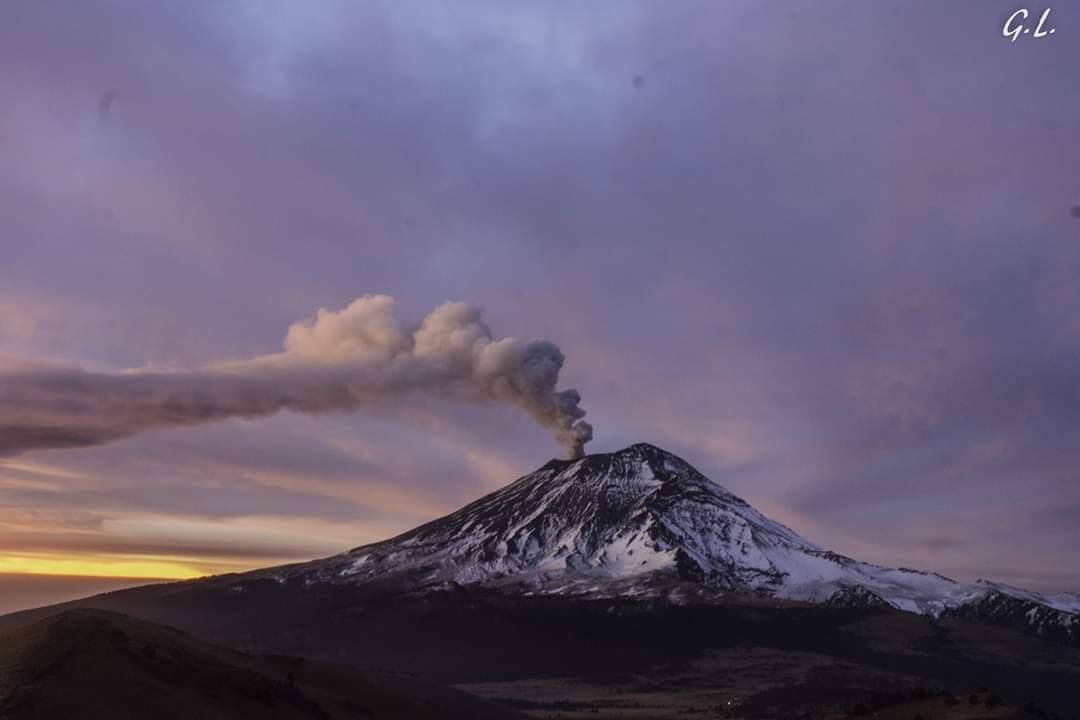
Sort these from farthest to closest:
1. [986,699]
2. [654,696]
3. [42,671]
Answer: [654,696] < [986,699] < [42,671]

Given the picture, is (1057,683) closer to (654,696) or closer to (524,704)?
(654,696)

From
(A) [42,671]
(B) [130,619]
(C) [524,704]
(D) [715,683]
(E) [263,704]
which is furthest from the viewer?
(D) [715,683]

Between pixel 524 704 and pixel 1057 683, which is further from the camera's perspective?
→ pixel 1057 683

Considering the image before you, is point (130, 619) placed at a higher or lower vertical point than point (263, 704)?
higher

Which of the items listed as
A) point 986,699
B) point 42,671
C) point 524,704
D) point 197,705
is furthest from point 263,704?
point 524,704

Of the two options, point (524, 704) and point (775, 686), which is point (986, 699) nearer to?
point (524, 704)

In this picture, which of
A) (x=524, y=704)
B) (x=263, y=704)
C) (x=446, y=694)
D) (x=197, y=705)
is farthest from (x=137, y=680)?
(x=524, y=704)
